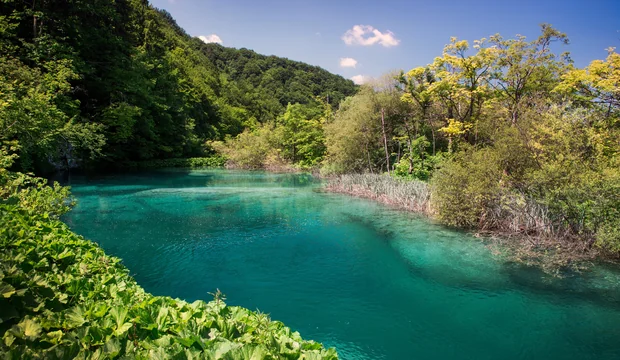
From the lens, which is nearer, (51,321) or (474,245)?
(51,321)

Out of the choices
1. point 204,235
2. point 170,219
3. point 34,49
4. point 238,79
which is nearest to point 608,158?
point 204,235

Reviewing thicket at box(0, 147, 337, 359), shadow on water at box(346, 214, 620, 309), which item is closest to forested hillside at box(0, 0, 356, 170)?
thicket at box(0, 147, 337, 359)

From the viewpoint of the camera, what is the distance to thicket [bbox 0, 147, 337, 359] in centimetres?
194

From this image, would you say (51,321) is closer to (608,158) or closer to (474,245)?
(474,245)

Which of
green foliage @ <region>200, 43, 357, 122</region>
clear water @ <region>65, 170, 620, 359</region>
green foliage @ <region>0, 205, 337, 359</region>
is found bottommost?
clear water @ <region>65, 170, 620, 359</region>

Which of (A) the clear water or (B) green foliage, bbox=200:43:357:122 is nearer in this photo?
(A) the clear water

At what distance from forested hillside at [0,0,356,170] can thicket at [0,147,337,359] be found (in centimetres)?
1224

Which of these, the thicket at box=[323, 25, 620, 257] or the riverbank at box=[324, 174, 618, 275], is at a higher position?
the thicket at box=[323, 25, 620, 257]

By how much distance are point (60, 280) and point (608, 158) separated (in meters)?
13.9

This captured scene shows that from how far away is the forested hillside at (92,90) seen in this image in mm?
17562

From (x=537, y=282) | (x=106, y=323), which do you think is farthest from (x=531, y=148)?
(x=106, y=323)

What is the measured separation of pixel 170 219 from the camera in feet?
49.7

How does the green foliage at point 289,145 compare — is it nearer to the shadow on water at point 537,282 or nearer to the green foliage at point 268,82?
the shadow on water at point 537,282

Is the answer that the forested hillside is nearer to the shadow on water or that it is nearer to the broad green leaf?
the broad green leaf
